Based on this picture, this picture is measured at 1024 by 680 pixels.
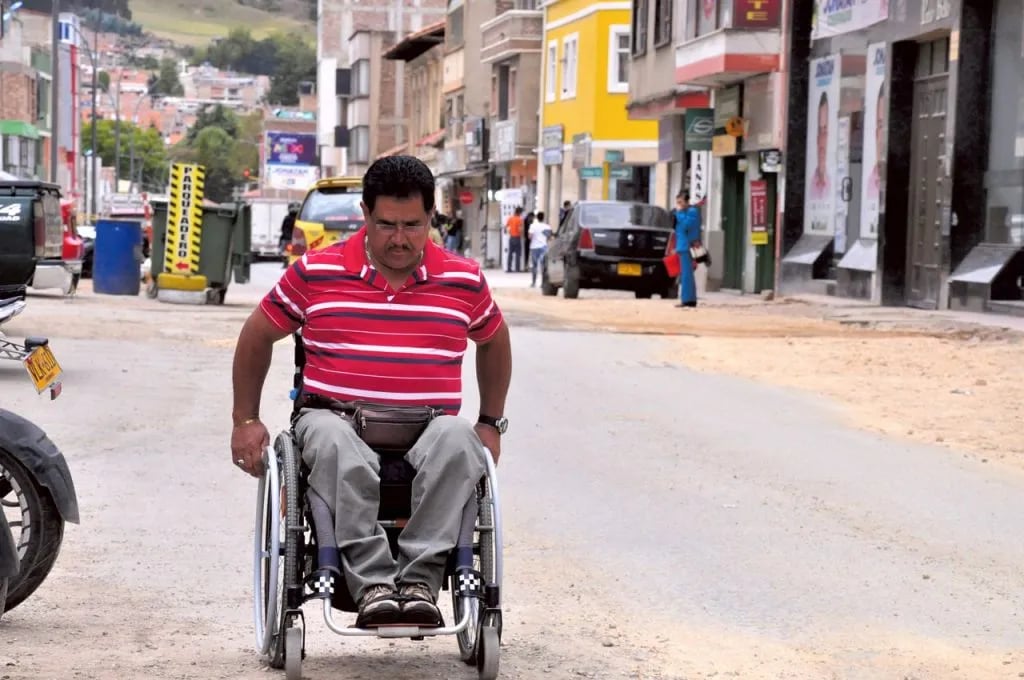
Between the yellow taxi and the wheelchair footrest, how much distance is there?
22067mm

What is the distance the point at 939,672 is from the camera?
20.8ft

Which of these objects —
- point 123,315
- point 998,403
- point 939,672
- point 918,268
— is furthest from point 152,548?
point 918,268

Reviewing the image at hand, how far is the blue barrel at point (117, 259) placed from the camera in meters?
32.3

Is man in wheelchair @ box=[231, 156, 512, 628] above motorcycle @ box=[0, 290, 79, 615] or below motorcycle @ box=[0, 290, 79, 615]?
above

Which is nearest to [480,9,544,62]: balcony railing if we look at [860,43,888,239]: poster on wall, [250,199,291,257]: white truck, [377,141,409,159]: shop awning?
[250,199,291,257]: white truck

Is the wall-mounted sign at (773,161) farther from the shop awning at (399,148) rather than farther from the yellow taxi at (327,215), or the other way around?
the shop awning at (399,148)

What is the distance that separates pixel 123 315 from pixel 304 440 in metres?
20.0

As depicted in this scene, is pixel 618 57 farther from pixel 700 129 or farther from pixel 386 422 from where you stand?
pixel 386 422

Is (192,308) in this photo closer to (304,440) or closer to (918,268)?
(918,268)

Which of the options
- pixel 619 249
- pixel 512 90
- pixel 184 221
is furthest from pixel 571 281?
pixel 512 90

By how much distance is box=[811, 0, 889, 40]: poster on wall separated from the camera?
3118cm

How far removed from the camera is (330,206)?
28.9 m

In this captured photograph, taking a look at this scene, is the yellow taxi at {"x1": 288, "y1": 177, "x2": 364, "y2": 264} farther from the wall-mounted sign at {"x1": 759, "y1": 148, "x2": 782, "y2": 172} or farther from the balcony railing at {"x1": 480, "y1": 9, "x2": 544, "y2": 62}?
the balcony railing at {"x1": 480, "y1": 9, "x2": 544, "y2": 62}

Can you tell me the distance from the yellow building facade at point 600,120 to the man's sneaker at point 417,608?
158ft
